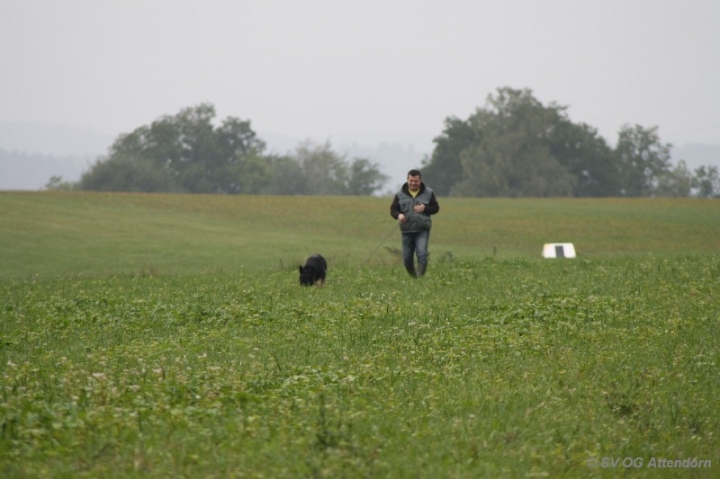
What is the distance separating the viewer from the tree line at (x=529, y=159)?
116m

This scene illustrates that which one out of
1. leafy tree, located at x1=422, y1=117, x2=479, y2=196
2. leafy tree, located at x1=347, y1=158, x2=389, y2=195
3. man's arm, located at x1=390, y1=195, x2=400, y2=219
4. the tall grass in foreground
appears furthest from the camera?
leafy tree, located at x1=347, y1=158, x2=389, y2=195

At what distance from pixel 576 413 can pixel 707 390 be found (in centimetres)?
185

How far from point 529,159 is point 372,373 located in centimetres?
10710

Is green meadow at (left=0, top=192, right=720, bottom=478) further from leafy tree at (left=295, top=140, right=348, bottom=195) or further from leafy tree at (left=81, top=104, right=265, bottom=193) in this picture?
leafy tree at (left=295, top=140, right=348, bottom=195)

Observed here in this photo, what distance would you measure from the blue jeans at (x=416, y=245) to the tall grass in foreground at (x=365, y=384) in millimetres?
3500

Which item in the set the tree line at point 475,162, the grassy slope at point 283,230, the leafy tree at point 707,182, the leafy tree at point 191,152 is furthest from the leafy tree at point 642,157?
the grassy slope at point 283,230

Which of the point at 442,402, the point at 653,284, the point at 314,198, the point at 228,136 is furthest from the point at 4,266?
the point at 228,136

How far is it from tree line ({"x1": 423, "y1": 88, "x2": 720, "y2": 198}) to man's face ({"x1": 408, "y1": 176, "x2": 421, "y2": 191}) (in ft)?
301

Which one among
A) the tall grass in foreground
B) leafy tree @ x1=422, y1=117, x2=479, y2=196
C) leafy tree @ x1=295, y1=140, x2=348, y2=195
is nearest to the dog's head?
the tall grass in foreground

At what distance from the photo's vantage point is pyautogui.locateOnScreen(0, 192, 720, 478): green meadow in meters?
7.85

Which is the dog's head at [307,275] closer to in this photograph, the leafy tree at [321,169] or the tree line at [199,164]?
the tree line at [199,164]

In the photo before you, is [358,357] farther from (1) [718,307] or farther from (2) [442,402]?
(1) [718,307]

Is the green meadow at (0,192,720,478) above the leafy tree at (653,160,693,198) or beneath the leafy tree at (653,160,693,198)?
beneath

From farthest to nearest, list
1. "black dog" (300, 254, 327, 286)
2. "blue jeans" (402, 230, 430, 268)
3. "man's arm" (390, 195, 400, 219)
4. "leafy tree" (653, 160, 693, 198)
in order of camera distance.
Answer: "leafy tree" (653, 160, 693, 198) < "blue jeans" (402, 230, 430, 268) < "man's arm" (390, 195, 400, 219) < "black dog" (300, 254, 327, 286)
